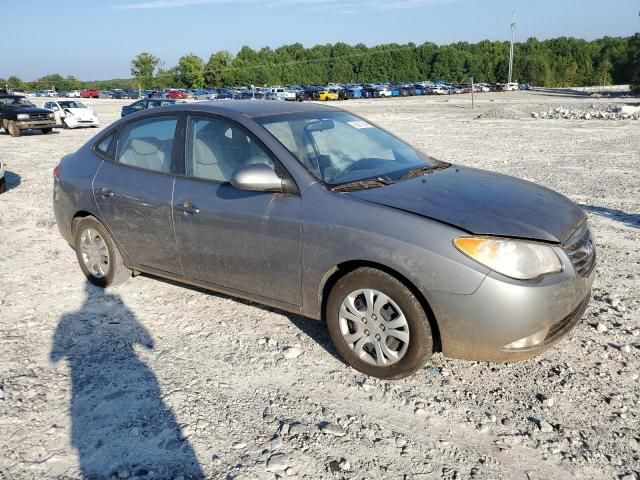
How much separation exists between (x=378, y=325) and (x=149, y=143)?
2643mm

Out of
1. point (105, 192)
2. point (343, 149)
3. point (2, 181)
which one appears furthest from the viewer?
point (2, 181)

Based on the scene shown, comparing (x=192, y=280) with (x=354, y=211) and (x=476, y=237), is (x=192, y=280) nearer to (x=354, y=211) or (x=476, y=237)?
(x=354, y=211)

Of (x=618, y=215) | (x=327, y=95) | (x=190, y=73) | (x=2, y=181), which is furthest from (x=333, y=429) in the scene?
(x=190, y=73)

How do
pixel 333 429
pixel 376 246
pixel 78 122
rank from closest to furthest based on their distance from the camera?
1. pixel 333 429
2. pixel 376 246
3. pixel 78 122

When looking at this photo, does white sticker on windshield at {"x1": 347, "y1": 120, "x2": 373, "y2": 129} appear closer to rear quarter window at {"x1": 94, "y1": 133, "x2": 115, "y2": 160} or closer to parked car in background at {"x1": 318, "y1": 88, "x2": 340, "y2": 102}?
rear quarter window at {"x1": 94, "y1": 133, "x2": 115, "y2": 160}

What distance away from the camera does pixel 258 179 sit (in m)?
3.71

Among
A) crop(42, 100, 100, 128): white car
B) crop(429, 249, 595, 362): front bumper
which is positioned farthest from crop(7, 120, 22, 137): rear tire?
crop(429, 249, 595, 362): front bumper

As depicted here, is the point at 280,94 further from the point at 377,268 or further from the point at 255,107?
the point at 377,268

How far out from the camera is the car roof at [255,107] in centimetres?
432

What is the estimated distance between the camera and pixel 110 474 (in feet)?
9.09

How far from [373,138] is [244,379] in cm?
225

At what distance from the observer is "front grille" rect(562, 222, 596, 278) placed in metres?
3.38

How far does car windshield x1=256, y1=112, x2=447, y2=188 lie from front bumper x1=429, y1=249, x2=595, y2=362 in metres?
1.11

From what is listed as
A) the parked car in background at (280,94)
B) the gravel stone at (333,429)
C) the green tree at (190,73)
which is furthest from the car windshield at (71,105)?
the green tree at (190,73)
